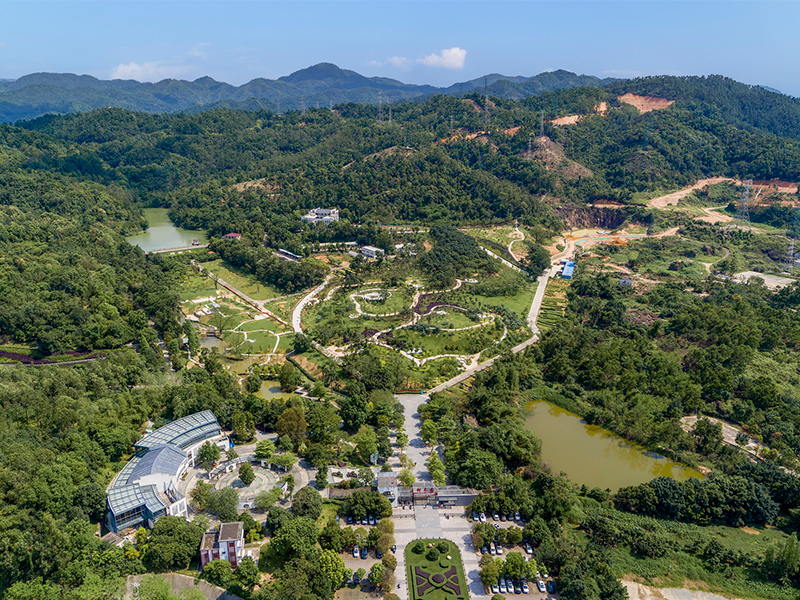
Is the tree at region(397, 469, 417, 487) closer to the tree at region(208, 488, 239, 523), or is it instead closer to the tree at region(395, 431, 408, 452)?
the tree at region(395, 431, 408, 452)

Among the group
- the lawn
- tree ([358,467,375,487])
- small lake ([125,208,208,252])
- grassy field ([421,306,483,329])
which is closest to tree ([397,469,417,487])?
tree ([358,467,375,487])

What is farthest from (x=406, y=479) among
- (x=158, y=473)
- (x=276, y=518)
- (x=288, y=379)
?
(x=288, y=379)

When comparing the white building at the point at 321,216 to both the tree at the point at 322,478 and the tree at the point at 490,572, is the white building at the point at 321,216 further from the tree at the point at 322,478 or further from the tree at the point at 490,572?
the tree at the point at 490,572

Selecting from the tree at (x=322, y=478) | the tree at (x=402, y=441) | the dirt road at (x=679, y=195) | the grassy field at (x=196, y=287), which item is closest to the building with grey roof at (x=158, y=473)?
the tree at (x=322, y=478)

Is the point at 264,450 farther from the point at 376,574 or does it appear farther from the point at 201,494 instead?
the point at 376,574

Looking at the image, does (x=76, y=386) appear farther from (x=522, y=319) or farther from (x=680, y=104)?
(x=680, y=104)

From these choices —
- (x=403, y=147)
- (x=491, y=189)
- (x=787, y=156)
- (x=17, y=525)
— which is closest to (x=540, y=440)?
(x=17, y=525)
